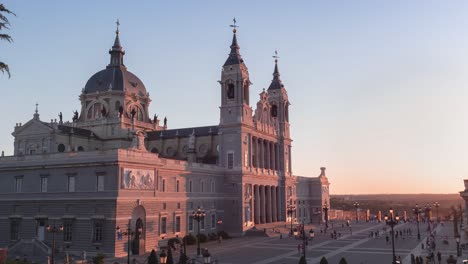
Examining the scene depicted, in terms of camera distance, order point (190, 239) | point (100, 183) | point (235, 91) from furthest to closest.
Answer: point (235, 91) < point (190, 239) < point (100, 183)

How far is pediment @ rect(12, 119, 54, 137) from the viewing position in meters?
71.5

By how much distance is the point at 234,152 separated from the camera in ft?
255

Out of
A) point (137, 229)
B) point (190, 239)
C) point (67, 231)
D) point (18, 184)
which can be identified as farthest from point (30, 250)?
point (190, 239)

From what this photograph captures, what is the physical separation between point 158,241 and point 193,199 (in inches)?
417

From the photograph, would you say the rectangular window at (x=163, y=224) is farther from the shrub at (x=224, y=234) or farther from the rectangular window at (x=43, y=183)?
the rectangular window at (x=43, y=183)

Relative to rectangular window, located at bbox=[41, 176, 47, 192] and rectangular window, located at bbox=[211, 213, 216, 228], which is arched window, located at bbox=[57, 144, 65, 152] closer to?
rectangular window, located at bbox=[41, 176, 47, 192]

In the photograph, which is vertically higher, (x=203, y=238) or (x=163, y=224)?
(x=163, y=224)

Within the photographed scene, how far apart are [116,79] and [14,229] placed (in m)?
37.3

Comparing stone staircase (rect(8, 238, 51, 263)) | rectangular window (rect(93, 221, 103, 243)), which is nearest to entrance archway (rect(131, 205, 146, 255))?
rectangular window (rect(93, 221, 103, 243))

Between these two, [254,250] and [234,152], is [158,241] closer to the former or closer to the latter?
[254,250]

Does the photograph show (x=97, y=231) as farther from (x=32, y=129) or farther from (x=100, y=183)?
(x=32, y=129)

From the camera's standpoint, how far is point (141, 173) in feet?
181

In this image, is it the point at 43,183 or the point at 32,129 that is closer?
the point at 43,183

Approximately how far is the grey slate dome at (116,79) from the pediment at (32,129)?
56.2 feet
